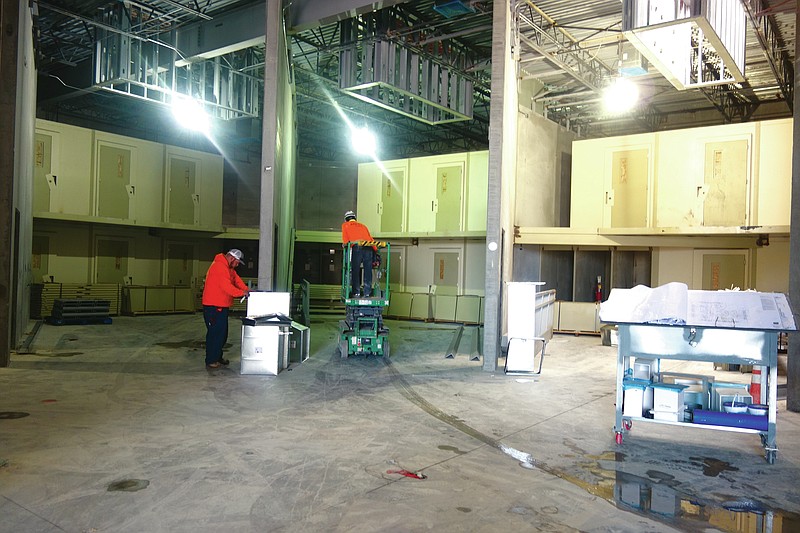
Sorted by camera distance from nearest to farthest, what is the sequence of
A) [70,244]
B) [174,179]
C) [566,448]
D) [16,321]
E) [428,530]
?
1. [428,530]
2. [566,448]
3. [16,321]
4. [70,244]
5. [174,179]

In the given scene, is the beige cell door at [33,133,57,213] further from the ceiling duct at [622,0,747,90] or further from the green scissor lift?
the ceiling duct at [622,0,747,90]

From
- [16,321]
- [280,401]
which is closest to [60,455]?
[280,401]

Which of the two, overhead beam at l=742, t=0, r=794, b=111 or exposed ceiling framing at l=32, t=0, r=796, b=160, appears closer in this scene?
overhead beam at l=742, t=0, r=794, b=111

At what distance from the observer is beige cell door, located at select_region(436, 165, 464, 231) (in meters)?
17.4

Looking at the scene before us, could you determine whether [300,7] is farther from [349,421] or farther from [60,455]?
[60,455]

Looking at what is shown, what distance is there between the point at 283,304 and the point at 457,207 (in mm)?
9198

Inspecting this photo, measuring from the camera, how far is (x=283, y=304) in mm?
9289

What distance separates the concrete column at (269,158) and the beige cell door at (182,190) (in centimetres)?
998

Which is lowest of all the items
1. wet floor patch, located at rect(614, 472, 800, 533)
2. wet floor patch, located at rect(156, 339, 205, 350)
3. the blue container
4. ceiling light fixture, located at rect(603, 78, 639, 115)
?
wet floor patch, located at rect(156, 339, 205, 350)

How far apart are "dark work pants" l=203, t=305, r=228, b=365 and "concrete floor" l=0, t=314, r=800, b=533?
374mm

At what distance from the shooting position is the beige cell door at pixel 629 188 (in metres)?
14.3

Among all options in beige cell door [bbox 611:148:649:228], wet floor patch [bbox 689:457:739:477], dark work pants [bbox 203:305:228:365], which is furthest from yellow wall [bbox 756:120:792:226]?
dark work pants [bbox 203:305:228:365]

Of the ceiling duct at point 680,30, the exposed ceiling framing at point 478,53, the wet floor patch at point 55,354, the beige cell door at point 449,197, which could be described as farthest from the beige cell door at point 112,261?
the ceiling duct at point 680,30

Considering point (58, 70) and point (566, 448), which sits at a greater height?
point (58, 70)
